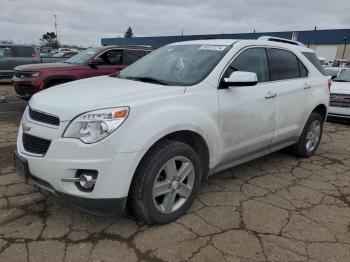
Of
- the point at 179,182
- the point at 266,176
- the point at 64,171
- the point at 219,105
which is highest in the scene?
the point at 219,105

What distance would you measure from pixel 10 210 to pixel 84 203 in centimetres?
115

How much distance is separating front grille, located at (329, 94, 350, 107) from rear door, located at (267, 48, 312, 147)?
4.06 m

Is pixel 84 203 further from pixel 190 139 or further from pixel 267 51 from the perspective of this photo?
pixel 267 51

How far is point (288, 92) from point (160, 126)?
7.36ft

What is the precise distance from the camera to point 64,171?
274 centimetres

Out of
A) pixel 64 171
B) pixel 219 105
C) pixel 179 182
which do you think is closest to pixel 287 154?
pixel 219 105

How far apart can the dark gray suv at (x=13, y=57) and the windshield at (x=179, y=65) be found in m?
11.7

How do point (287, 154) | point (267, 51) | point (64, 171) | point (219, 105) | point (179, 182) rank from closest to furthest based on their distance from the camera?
point (64, 171)
point (179, 182)
point (219, 105)
point (267, 51)
point (287, 154)

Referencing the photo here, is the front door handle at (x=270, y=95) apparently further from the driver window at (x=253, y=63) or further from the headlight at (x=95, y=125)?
the headlight at (x=95, y=125)

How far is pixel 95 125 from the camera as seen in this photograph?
274 cm

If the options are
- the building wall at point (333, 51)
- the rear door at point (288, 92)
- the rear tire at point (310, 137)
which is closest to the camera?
the rear door at point (288, 92)

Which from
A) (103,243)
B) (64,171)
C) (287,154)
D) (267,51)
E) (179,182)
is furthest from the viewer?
(287,154)

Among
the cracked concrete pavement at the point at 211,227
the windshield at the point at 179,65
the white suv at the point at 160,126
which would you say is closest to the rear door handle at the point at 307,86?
the white suv at the point at 160,126

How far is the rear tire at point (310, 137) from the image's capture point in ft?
17.0
